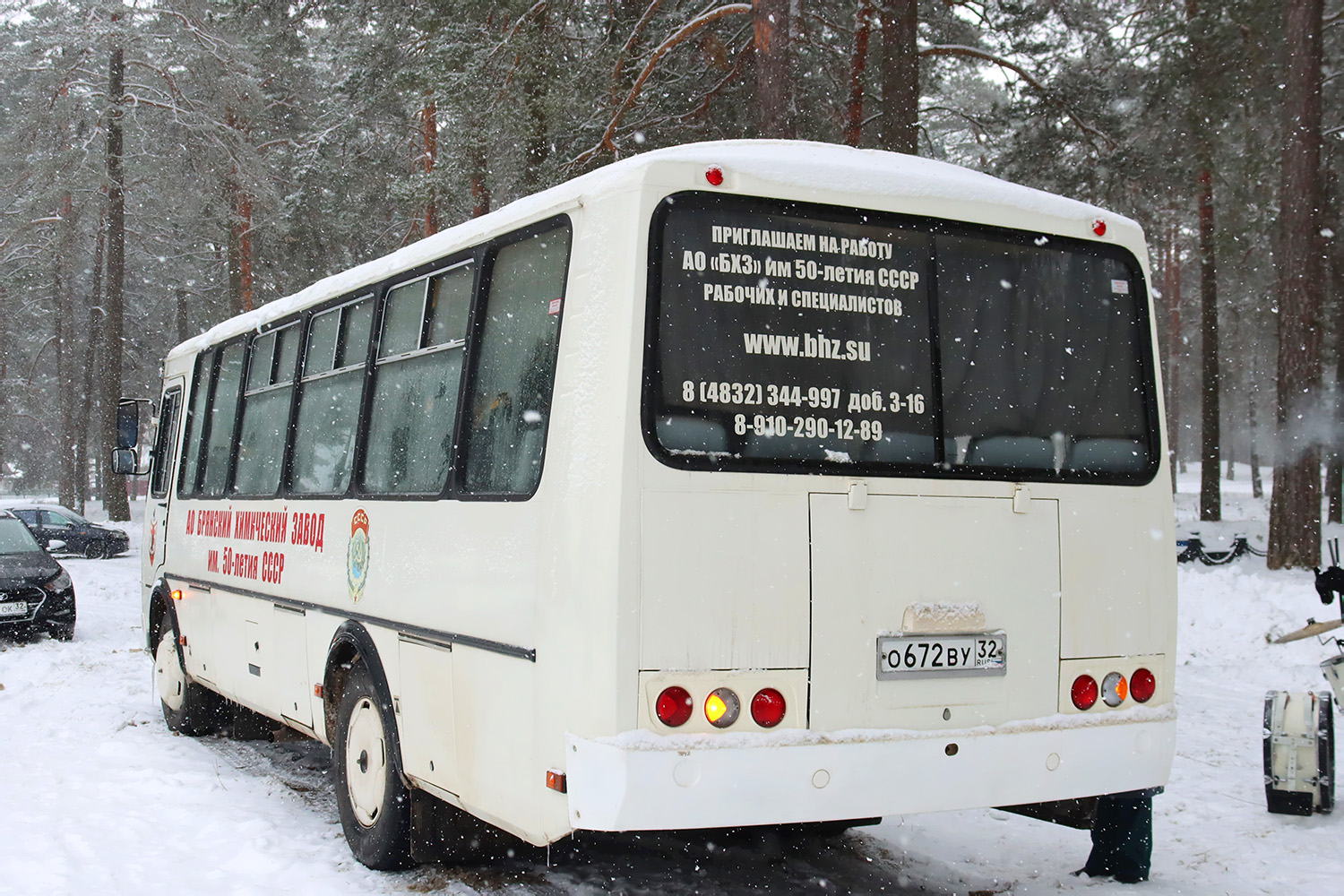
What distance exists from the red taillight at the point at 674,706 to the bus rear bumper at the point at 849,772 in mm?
67

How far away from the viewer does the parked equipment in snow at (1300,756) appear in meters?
7.07

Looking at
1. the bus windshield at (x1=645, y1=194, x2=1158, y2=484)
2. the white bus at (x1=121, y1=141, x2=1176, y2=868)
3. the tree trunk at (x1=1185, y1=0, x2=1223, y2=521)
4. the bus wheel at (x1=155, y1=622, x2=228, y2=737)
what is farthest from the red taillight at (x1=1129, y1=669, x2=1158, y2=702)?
the tree trunk at (x1=1185, y1=0, x2=1223, y2=521)

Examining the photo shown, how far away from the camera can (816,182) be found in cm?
491

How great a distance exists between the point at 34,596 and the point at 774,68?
1073 cm

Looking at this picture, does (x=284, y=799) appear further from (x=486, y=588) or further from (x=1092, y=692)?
(x=1092, y=692)

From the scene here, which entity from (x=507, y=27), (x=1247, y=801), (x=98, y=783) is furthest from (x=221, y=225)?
(x=1247, y=801)

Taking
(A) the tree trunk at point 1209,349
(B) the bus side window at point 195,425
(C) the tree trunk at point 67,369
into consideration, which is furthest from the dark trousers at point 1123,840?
(C) the tree trunk at point 67,369

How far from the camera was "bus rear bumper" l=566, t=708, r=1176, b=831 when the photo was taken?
4320mm

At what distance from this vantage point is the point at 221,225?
121 ft

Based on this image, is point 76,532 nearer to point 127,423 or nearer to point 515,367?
point 127,423

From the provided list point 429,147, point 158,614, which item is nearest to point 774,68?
point 158,614

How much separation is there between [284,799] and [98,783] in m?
1.20

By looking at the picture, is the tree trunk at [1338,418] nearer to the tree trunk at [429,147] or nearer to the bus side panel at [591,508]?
the tree trunk at [429,147]

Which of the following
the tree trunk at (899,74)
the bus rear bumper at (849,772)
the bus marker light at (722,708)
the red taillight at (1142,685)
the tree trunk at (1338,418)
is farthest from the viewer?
the tree trunk at (1338,418)
